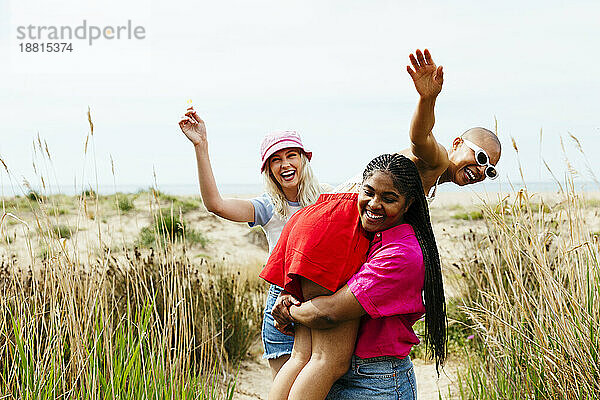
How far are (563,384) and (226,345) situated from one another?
2.89 meters

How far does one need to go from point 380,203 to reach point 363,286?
0.81ft

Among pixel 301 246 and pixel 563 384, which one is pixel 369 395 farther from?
pixel 563 384

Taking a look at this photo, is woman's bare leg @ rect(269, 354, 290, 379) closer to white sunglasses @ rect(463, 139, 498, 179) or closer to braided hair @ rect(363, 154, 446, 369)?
braided hair @ rect(363, 154, 446, 369)

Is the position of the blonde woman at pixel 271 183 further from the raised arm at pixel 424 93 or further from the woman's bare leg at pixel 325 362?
the woman's bare leg at pixel 325 362

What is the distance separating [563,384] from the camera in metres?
2.66

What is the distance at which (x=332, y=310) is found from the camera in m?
1.89

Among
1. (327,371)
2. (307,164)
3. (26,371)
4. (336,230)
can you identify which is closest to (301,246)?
(336,230)

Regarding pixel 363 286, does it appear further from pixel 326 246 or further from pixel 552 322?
pixel 552 322

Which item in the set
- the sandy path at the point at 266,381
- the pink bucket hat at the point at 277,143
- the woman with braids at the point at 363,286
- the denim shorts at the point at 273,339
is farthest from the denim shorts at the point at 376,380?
the sandy path at the point at 266,381

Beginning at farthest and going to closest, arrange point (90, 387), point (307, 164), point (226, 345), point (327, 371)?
point (226, 345), point (307, 164), point (90, 387), point (327, 371)

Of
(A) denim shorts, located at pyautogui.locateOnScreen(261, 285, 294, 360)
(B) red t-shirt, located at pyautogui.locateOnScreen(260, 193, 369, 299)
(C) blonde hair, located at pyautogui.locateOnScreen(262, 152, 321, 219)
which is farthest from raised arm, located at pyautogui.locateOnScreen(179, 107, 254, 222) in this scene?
(B) red t-shirt, located at pyautogui.locateOnScreen(260, 193, 369, 299)

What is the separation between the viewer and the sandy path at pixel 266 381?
469 cm

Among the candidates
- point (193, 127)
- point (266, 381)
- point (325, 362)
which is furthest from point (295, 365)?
point (266, 381)

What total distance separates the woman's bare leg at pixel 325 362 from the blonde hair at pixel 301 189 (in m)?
0.91
